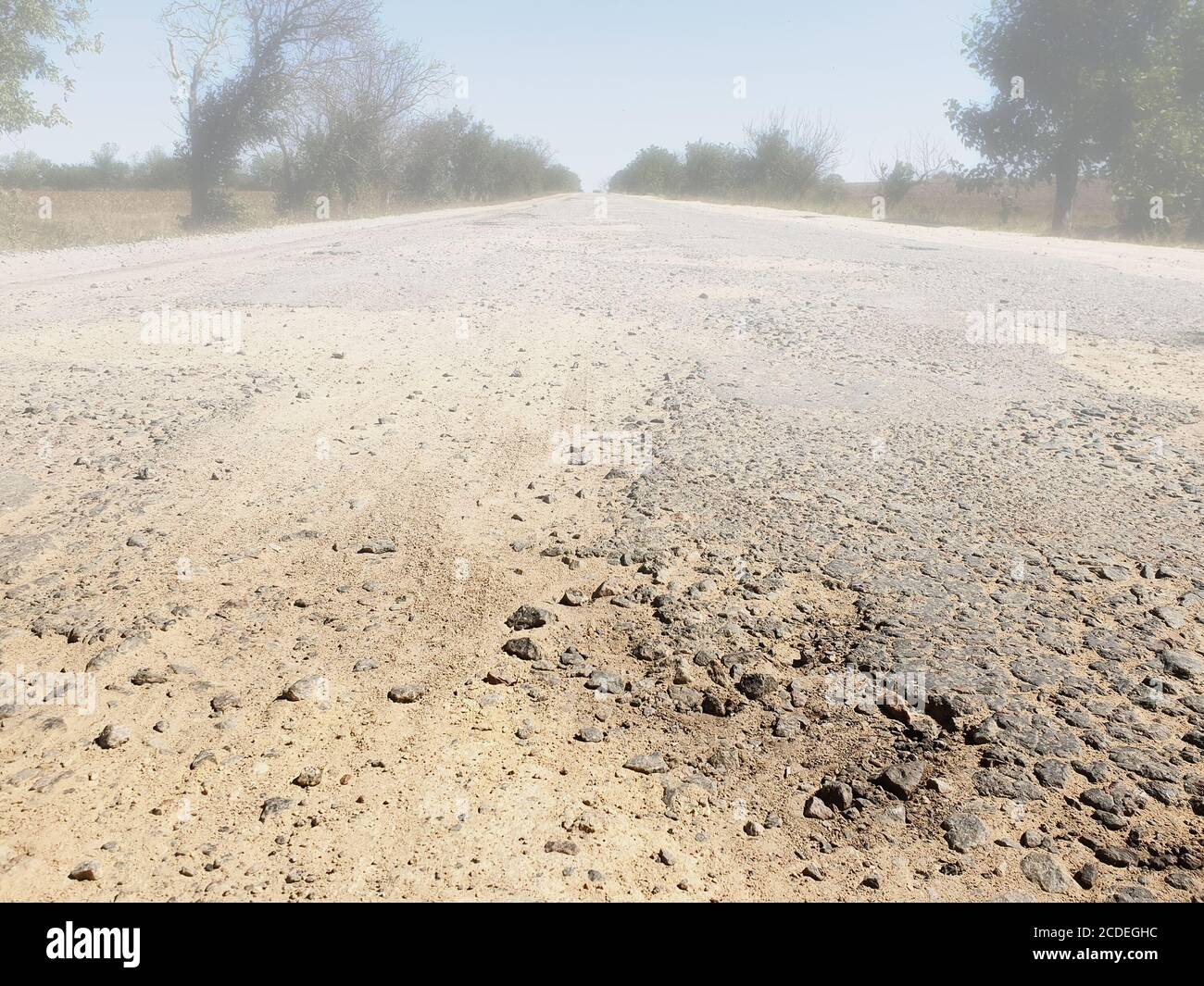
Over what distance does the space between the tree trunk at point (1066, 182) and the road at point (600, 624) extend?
22305 millimetres

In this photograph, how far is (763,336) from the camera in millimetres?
6355

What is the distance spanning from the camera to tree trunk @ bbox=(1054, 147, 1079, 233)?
24.6 m

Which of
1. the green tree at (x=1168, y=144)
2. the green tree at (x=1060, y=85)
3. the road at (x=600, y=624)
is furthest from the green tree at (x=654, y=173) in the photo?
the road at (x=600, y=624)

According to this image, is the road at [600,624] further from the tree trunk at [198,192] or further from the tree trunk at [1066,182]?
the tree trunk at [1066,182]

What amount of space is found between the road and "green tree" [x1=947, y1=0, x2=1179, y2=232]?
75.4 ft

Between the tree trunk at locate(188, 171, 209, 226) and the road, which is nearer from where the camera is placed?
the road

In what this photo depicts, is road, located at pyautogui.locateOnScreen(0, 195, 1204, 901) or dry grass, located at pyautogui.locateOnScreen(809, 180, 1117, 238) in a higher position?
dry grass, located at pyautogui.locateOnScreen(809, 180, 1117, 238)

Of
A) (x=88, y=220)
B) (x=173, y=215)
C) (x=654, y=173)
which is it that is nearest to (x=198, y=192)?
(x=173, y=215)

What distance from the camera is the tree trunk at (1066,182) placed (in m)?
24.6

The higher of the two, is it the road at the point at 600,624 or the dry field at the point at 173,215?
the dry field at the point at 173,215

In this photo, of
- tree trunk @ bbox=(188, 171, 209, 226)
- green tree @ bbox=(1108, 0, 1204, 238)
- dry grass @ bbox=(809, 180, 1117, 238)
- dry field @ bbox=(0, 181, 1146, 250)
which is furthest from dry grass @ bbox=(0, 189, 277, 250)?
green tree @ bbox=(1108, 0, 1204, 238)

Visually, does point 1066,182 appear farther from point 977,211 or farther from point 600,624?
point 600,624

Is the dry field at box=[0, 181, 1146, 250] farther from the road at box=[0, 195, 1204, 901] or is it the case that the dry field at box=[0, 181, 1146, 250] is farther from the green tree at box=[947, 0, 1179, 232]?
the road at box=[0, 195, 1204, 901]
